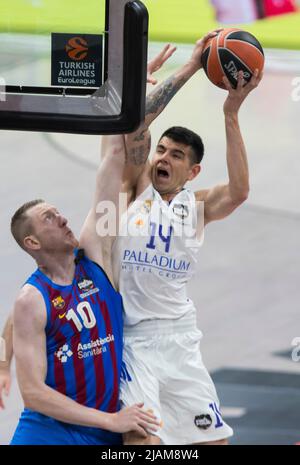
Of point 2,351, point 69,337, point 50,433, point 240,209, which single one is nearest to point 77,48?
point 69,337

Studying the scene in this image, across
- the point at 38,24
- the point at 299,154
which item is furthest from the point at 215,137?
the point at 38,24

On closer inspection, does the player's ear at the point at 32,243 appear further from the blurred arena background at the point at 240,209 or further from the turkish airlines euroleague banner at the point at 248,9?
the turkish airlines euroleague banner at the point at 248,9

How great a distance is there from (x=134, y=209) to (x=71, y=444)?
1.06 m

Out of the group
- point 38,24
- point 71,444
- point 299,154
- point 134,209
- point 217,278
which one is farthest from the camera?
point 299,154

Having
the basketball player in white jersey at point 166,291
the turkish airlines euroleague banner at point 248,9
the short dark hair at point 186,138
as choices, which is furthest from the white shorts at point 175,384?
the turkish airlines euroleague banner at point 248,9

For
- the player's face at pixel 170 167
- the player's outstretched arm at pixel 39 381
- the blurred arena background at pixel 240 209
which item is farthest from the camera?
the blurred arena background at pixel 240 209

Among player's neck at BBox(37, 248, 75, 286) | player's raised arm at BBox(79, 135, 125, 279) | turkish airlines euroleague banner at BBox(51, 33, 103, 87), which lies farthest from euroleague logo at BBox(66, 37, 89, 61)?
player's neck at BBox(37, 248, 75, 286)

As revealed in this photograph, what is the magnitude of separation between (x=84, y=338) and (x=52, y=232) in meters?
0.45

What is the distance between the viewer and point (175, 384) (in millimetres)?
5598

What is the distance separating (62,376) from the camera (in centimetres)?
533

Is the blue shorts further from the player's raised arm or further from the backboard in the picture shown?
the backboard

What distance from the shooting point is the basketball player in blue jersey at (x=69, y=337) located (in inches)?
206

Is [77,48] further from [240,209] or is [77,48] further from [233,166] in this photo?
[240,209]

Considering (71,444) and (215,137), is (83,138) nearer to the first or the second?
(215,137)
